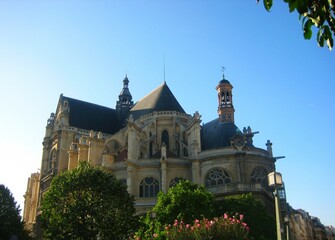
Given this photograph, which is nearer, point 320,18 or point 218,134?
point 320,18

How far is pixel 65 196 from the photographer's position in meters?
26.0

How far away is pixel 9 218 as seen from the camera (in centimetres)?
3334

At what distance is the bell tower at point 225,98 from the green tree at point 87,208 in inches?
1277

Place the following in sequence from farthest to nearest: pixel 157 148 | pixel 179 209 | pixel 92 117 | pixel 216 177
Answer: pixel 92 117 → pixel 157 148 → pixel 216 177 → pixel 179 209

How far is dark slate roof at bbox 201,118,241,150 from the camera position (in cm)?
4284

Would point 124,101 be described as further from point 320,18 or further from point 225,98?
point 320,18

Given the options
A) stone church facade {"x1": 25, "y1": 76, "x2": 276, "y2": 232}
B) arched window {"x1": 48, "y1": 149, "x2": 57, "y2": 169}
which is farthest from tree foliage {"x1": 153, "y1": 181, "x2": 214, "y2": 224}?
arched window {"x1": 48, "y1": 149, "x2": 57, "y2": 169}

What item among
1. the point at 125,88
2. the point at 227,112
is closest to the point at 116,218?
the point at 227,112

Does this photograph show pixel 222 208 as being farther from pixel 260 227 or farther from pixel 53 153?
pixel 53 153

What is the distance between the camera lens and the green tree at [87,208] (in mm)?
24641

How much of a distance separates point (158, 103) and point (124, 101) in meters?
14.9

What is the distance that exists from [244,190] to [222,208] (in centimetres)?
541

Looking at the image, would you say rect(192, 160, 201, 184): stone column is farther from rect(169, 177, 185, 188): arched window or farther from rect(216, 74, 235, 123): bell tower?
rect(216, 74, 235, 123): bell tower

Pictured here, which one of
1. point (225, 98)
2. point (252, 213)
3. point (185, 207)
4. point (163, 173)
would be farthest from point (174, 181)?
point (225, 98)
